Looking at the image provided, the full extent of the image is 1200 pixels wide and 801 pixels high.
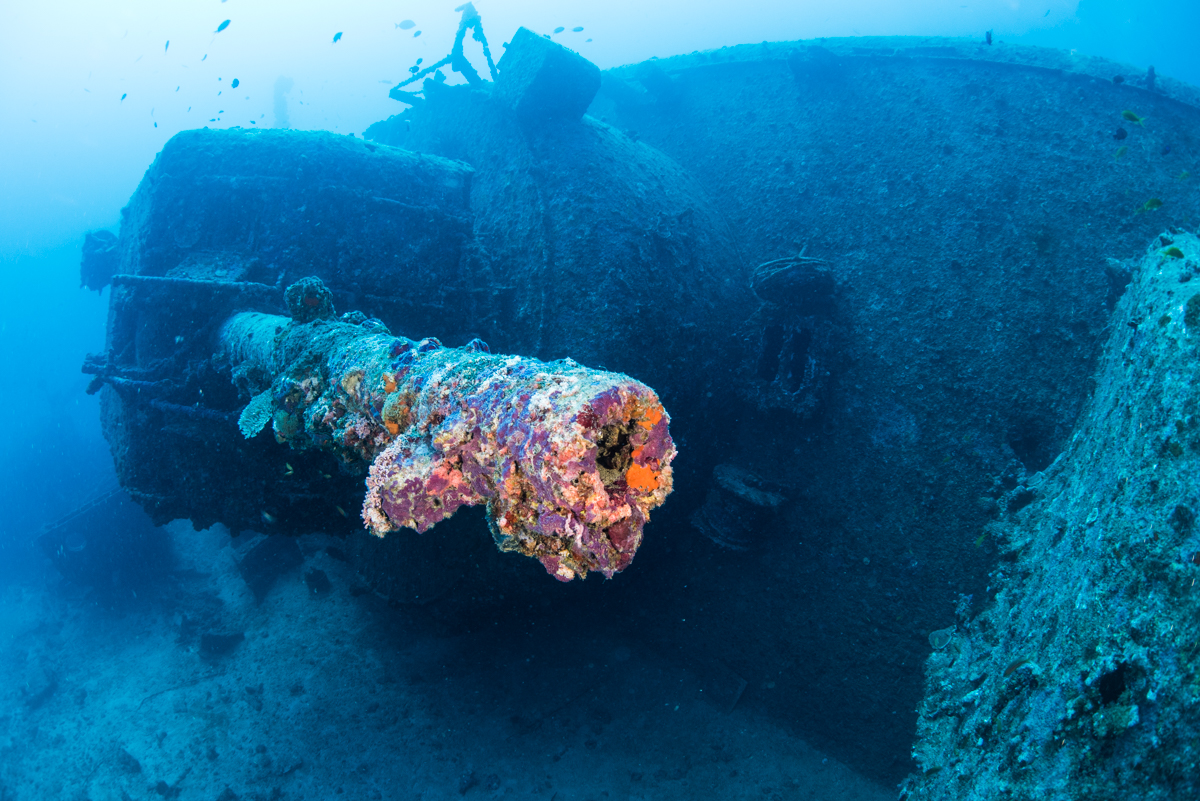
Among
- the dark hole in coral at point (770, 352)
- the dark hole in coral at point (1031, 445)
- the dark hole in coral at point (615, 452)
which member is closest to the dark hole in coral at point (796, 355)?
the dark hole in coral at point (770, 352)

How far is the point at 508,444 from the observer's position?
1.33m

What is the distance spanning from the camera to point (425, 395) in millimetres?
1769

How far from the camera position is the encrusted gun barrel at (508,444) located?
1.19m

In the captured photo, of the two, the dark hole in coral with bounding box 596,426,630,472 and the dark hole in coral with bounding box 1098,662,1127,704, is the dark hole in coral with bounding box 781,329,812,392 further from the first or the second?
the dark hole in coral with bounding box 596,426,630,472

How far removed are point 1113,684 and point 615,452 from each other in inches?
65.0

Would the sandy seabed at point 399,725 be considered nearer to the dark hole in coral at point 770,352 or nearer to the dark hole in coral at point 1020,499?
the dark hole in coral at point 1020,499

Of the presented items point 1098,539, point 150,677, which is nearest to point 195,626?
point 150,677

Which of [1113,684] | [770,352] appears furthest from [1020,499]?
[1113,684]

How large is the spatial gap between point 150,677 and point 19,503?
1641 centimetres

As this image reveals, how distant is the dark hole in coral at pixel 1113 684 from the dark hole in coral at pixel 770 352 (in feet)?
11.8

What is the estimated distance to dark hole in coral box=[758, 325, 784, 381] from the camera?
499cm

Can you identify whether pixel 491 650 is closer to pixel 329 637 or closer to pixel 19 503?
pixel 329 637

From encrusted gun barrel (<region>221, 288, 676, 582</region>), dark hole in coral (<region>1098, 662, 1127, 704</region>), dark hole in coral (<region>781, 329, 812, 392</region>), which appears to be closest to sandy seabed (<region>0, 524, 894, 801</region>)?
dark hole in coral (<region>781, 329, 812, 392</region>)

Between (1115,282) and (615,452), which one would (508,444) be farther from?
Answer: (1115,282)
